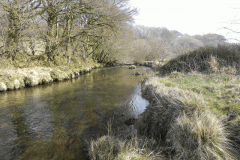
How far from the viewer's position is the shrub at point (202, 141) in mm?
2252

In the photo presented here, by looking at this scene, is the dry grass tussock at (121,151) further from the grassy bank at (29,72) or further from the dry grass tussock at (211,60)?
the grassy bank at (29,72)

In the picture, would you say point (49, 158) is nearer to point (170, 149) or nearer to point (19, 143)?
point (19, 143)

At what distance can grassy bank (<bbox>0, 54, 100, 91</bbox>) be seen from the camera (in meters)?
8.52

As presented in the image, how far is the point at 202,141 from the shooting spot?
95.0 inches

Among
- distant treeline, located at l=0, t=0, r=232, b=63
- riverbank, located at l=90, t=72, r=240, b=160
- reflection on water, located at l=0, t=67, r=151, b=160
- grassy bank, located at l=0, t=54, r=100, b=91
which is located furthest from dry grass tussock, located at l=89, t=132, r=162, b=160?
grassy bank, located at l=0, t=54, r=100, b=91

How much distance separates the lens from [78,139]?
3.70 meters

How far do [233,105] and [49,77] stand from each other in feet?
36.9

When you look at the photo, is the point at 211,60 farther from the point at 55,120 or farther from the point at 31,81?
the point at 31,81

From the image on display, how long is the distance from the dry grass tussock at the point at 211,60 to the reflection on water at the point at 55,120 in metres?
3.80

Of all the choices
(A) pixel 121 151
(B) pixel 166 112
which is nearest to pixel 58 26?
(B) pixel 166 112

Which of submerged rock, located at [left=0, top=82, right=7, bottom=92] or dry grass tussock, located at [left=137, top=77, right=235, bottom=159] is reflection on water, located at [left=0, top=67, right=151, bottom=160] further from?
dry grass tussock, located at [left=137, top=77, right=235, bottom=159]

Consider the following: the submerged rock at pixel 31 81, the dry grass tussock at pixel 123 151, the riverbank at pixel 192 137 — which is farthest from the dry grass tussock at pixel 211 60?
the submerged rock at pixel 31 81

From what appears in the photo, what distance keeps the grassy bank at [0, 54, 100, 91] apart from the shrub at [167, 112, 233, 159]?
963 centimetres

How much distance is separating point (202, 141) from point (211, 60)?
21.0 feet
